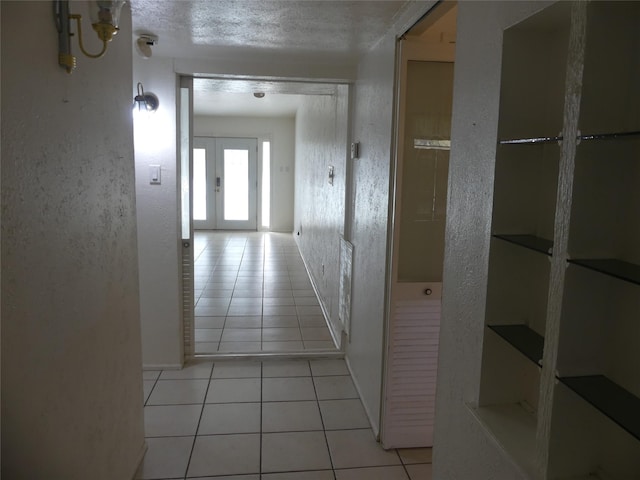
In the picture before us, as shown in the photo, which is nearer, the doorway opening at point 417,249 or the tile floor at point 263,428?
the tile floor at point 263,428

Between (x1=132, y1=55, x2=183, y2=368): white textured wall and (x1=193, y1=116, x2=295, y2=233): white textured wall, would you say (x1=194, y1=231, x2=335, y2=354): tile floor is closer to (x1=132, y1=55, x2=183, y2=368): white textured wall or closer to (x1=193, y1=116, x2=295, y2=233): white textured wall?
(x1=132, y1=55, x2=183, y2=368): white textured wall

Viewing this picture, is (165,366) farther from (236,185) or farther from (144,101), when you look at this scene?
(236,185)

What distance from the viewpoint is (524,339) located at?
3.81ft

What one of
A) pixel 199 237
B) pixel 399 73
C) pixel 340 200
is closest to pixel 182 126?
pixel 340 200

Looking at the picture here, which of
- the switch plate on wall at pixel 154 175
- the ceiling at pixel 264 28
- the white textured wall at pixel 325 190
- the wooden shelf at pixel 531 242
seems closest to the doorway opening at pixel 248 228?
the white textured wall at pixel 325 190

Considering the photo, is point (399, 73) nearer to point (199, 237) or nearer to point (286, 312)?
point (286, 312)

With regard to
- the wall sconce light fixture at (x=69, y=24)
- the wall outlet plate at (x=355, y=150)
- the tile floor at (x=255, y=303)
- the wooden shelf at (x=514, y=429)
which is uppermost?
the wall sconce light fixture at (x=69, y=24)

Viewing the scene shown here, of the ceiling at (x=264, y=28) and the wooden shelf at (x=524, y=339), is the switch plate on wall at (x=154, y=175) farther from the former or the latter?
the wooden shelf at (x=524, y=339)

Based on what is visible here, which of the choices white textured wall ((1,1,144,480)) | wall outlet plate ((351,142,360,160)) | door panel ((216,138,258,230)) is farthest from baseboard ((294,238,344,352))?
door panel ((216,138,258,230))

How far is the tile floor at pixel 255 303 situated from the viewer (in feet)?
12.2

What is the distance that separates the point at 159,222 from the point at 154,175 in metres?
0.31

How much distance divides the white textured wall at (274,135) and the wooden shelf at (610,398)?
854cm

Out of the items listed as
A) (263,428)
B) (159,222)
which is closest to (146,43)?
(159,222)

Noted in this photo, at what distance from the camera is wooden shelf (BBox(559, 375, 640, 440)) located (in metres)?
0.82
